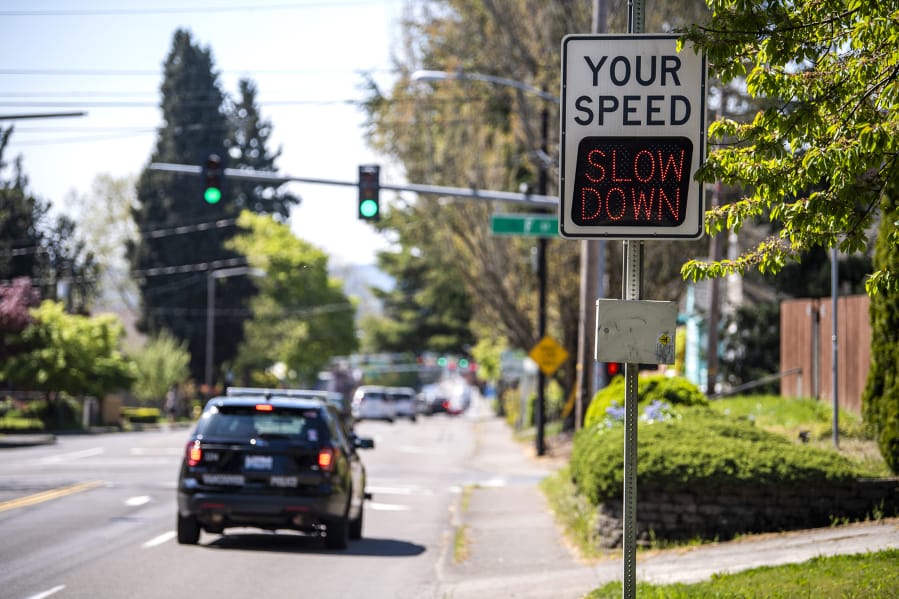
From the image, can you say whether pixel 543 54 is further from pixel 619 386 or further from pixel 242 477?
pixel 242 477

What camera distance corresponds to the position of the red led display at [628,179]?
7.45 m

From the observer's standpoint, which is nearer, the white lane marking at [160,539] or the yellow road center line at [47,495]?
the white lane marking at [160,539]

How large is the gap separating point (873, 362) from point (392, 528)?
22.8ft

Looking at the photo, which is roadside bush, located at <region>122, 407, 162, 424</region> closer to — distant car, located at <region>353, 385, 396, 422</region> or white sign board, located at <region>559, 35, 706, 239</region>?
distant car, located at <region>353, 385, 396, 422</region>

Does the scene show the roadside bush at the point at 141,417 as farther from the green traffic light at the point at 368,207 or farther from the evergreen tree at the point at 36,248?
the green traffic light at the point at 368,207

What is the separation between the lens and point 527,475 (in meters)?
28.5

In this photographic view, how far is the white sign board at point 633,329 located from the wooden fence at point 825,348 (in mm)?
11897

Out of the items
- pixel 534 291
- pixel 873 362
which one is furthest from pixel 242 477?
pixel 534 291

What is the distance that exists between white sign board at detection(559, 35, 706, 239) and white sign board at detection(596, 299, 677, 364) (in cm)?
44

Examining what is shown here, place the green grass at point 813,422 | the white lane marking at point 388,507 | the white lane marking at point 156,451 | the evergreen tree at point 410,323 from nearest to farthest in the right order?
the green grass at point 813,422 < the white lane marking at point 388,507 < the white lane marking at point 156,451 < the evergreen tree at point 410,323

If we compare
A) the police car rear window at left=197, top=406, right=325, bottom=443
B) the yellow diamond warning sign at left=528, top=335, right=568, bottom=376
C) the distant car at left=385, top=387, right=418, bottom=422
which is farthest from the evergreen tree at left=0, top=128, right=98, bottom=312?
the police car rear window at left=197, top=406, right=325, bottom=443

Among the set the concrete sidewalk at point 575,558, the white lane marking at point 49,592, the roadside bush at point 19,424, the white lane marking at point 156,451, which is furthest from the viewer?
the roadside bush at point 19,424

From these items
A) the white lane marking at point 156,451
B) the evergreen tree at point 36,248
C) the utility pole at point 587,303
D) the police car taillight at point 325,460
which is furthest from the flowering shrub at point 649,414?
the evergreen tree at point 36,248

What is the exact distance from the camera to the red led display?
7449 millimetres
